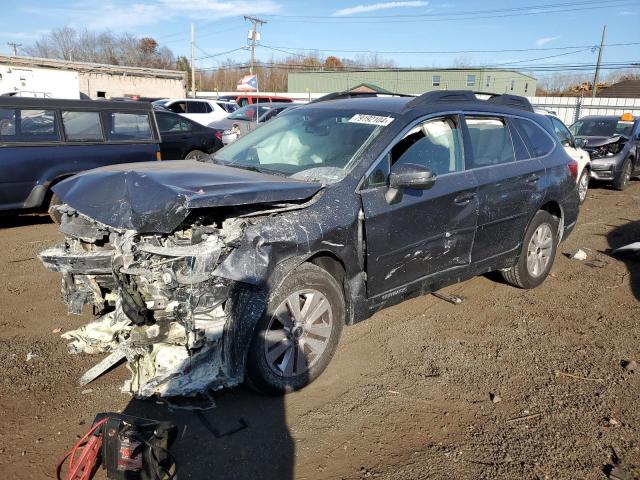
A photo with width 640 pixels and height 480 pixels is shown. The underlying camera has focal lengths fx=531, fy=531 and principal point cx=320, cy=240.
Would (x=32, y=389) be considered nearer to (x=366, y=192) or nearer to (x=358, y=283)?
(x=358, y=283)

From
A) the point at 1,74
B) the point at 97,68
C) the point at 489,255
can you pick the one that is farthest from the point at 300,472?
the point at 97,68

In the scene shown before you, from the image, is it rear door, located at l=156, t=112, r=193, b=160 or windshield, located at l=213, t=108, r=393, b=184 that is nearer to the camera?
windshield, located at l=213, t=108, r=393, b=184

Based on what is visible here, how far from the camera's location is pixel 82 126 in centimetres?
759

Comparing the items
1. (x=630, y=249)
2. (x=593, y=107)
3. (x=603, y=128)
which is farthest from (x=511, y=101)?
(x=593, y=107)

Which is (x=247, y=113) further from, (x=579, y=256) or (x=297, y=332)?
(x=297, y=332)

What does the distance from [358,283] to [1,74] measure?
21714 millimetres

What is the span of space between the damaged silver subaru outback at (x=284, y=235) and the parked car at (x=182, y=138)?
629cm

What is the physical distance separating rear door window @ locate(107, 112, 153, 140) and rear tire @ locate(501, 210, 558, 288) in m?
5.78

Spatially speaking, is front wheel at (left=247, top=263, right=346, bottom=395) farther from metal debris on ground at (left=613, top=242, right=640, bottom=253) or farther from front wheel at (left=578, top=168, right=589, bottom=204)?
front wheel at (left=578, top=168, right=589, bottom=204)

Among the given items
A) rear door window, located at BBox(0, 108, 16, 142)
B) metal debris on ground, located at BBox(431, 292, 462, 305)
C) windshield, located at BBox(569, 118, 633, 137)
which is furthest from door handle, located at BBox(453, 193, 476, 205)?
windshield, located at BBox(569, 118, 633, 137)

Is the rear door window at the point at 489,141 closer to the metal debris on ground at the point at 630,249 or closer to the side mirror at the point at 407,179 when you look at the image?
the side mirror at the point at 407,179

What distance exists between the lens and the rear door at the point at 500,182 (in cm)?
450

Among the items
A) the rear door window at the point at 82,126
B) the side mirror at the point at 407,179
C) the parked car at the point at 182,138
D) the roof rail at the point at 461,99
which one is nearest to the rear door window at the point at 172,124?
the parked car at the point at 182,138

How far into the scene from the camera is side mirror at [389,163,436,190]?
3.63 m
